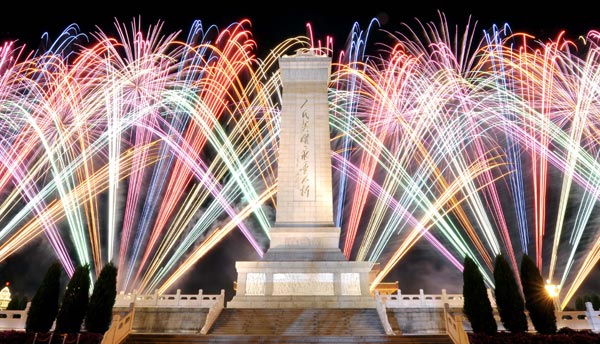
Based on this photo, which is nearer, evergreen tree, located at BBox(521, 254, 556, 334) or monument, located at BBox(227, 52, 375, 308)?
evergreen tree, located at BBox(521, 254, 556, 334)

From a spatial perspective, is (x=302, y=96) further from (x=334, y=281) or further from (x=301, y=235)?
(x=334, y=281)

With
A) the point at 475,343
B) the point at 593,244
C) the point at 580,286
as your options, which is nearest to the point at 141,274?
the point at 475,343

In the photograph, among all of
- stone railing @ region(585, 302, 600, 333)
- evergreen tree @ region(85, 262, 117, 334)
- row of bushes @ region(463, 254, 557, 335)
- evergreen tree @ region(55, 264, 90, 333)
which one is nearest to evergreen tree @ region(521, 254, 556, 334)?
row of bushes @ region(463, 254, 557, 335)

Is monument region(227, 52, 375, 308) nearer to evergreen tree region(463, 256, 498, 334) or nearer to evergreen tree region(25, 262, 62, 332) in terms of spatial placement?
evergreen tree region(463, 256, 498, 334)

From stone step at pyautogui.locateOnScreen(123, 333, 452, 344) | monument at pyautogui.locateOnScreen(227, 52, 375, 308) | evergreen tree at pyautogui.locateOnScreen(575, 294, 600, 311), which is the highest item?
monument at pyautogui.locateOnScreen(227, 52, 375, 308)

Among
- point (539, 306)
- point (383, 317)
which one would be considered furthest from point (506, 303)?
point (383, 317)

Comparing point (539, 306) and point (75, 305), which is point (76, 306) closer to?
point (75, 305)

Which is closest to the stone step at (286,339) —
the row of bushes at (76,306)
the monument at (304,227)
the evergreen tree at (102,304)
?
the evergreen tree at (102,304)
